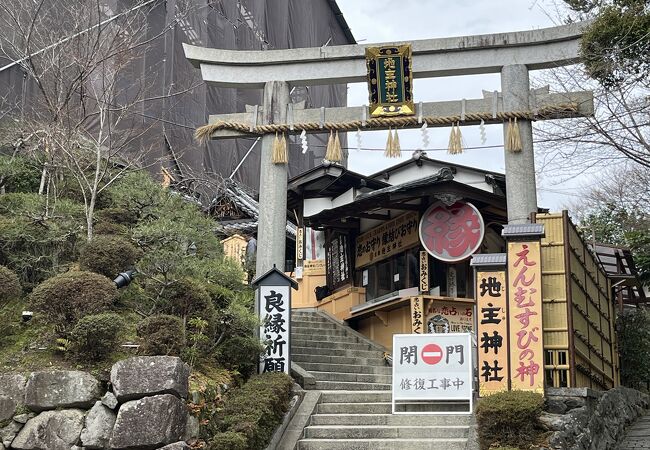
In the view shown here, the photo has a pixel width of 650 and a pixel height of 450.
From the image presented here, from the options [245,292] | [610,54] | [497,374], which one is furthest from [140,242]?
[610,54]

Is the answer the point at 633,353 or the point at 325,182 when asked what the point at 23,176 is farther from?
the point at 633,353

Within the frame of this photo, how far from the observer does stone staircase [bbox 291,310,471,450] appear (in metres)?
10.6

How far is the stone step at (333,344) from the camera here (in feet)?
51.3

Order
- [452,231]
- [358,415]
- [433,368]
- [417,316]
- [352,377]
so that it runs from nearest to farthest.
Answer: [433,368]
[358,415]
[352,377]
[417,316]
[452,231]

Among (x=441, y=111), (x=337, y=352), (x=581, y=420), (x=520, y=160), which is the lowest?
(x=581, y=420)

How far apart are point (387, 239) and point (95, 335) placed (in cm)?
1126

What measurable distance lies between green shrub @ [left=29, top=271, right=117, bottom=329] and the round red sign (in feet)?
30.4

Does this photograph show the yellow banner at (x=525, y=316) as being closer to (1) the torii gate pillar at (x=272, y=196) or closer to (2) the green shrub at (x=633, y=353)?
(1) the torii gate pillar at (x=272, y=196)

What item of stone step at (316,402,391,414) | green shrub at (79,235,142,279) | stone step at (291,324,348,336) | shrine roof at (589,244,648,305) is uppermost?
shrine roof at (589,244,648,305)

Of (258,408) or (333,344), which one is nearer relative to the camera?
(258,408)

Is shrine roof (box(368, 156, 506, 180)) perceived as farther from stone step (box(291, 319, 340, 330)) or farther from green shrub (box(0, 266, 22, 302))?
green shrub (box(0, 266, 22, 302))

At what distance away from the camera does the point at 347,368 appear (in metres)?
14.7

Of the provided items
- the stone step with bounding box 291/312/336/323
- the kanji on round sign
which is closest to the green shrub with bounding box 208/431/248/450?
the kanji on round sign

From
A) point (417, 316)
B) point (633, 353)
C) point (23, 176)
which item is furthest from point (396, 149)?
point (633, 353)
